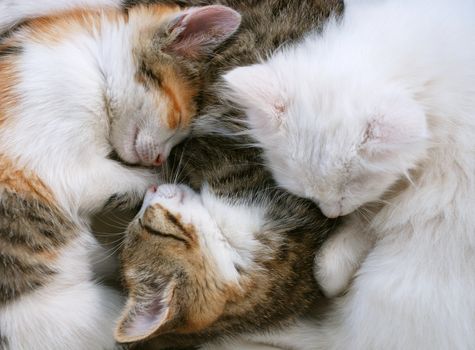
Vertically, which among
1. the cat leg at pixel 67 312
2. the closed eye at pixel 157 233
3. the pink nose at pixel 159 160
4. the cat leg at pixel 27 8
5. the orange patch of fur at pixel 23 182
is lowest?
the cat leg at pixel 67 312

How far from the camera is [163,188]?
1.57 m

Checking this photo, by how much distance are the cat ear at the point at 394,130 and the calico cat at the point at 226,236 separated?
378mm

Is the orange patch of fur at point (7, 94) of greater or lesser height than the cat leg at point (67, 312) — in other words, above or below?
above

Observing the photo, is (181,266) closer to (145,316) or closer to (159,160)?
(145,316)

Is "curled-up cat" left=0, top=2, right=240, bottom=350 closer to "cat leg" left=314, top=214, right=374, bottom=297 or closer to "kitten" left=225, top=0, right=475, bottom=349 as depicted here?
"kitten" left=225, top=0, right=475, bottom=349

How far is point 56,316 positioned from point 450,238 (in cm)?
103

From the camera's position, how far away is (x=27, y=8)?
5.67ft

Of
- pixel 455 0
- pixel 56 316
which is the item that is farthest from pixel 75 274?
pixel 455 0

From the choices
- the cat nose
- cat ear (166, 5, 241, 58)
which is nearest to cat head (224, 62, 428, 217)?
cat ear (166, 5, 241, 58)

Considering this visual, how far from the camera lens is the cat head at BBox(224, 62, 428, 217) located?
1.23 meters

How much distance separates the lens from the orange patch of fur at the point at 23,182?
1.49 metres

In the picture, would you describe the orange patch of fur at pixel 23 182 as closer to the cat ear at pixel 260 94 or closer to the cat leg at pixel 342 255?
the cat ear at pixel 260 94

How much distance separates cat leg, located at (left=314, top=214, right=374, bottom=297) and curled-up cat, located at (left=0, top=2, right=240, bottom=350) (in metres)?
0.55

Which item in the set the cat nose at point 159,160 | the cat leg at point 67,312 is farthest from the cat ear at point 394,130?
the cat leg at point 67,312
